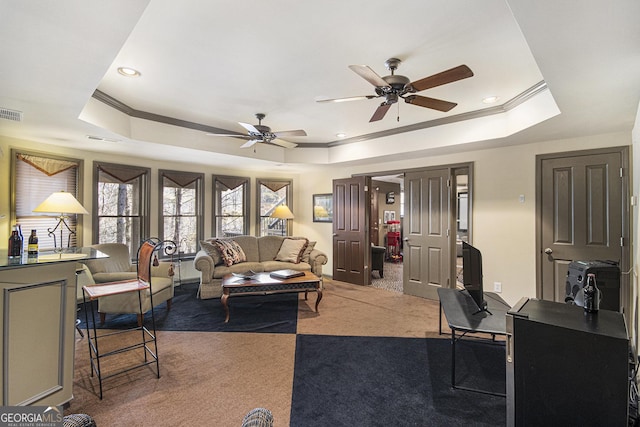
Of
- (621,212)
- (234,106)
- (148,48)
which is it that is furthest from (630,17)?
(234,106)

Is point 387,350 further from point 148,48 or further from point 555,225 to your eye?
point 148,48

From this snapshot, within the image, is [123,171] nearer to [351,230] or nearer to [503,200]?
[351,230]

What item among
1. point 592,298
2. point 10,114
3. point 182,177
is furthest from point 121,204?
point 592,298

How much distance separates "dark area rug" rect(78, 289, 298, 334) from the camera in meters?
3.52

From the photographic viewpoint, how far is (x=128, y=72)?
2.79 m

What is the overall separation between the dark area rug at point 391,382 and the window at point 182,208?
341 centimetres

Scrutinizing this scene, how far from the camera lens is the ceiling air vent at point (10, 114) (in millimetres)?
2721

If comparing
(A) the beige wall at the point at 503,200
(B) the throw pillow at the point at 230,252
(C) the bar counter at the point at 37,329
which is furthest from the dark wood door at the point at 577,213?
(C) the bar counter at the point at 37,329

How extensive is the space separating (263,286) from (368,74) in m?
2.71

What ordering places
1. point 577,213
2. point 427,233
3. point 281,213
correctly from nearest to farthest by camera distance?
point 577,213, point 427,233, point 281,213

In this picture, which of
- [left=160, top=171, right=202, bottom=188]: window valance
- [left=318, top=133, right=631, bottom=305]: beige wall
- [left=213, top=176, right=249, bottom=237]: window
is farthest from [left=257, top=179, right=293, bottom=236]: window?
[left=318, top=133, right=631, bottom=305]: beige wall

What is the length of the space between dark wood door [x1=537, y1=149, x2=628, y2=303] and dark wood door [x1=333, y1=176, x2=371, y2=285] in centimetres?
265

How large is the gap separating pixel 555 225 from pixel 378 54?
10.1 ft

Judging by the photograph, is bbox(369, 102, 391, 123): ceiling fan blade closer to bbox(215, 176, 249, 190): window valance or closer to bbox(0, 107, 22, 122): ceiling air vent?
bbox(0, 107, 22, 122): ceiling air vent
